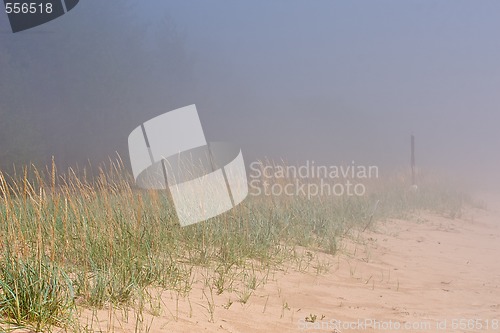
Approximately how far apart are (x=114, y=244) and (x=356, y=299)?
82.4 inches

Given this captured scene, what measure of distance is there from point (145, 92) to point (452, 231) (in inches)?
533

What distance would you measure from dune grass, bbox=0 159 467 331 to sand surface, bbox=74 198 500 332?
0.50 feet

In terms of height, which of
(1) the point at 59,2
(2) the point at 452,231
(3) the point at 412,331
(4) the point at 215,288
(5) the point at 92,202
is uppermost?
(1) the point at 59,2

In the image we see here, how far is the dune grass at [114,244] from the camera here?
2510mm

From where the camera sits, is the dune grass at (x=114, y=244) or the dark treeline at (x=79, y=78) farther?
the dark treeline at (x=79, y=78)

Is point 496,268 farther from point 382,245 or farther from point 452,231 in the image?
point 452,231

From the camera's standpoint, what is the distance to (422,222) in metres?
9.98

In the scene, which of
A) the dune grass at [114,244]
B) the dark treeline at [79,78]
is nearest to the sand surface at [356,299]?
the dune grass at [114,244]

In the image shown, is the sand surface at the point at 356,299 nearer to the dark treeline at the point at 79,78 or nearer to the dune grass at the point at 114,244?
the dune grass at the point at 114,244

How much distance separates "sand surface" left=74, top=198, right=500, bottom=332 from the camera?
310cm

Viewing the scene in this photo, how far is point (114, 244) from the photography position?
3529 mm

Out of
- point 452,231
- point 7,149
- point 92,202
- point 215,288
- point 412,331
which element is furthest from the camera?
point 7,149

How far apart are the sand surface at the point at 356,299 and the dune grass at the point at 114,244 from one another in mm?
153

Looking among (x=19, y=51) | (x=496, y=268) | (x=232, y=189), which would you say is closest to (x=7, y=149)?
(x=19, y=51)
